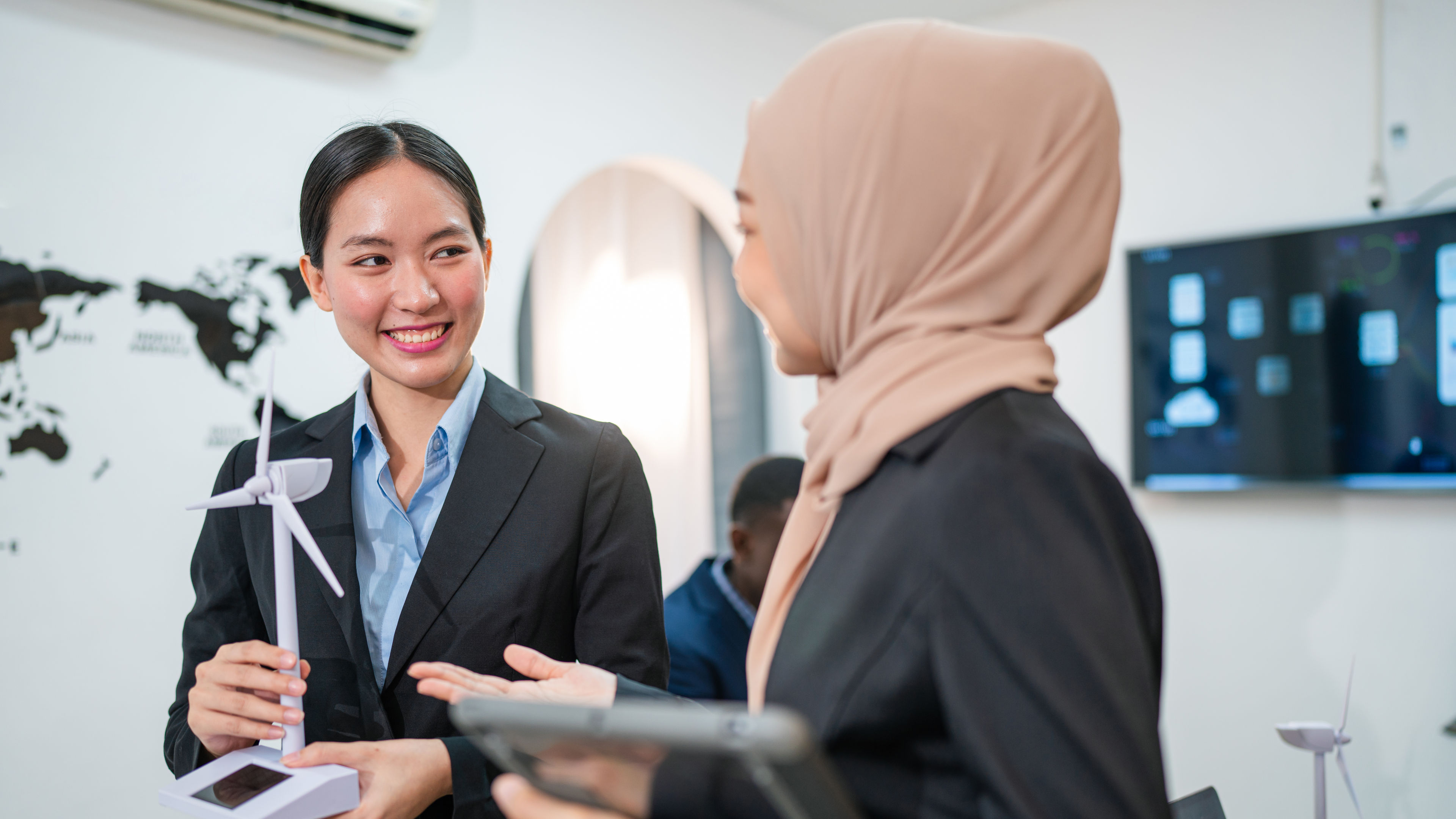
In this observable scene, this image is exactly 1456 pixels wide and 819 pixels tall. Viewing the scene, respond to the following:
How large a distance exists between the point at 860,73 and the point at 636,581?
68 centimetres

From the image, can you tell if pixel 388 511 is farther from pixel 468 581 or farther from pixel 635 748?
pixel 635 748

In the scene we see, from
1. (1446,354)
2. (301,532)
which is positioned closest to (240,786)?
(301,532)

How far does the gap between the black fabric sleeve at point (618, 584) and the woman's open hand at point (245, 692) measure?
0.54 feet

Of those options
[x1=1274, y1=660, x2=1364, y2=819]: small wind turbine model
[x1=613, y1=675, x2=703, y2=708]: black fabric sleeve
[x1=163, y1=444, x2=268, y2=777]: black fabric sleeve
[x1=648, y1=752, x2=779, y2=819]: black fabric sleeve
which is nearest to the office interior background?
[x1=163, y1=444, x2=268, y2=777]: black fabric sleeve

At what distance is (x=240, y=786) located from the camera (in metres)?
0.95

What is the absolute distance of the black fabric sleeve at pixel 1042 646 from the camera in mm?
642

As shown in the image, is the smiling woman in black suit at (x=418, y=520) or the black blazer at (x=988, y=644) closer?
the black blazer at (x=988, y=644)

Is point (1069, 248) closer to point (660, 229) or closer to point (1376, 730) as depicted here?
point (1376, 730)

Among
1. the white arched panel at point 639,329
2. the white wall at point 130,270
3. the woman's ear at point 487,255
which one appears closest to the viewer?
the woman's ear at point 487,255

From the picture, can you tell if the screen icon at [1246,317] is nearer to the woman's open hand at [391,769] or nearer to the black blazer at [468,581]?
the black blazer at [468,581]

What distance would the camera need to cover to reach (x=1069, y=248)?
84 centimetres

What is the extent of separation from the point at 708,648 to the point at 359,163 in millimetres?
1390

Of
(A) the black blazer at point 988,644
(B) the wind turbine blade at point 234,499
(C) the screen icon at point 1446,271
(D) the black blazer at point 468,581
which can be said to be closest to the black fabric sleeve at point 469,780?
(D) the black blazer at point 468,581

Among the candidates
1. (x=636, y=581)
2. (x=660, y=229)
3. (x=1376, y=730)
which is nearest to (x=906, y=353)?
(x=636, y=581)
